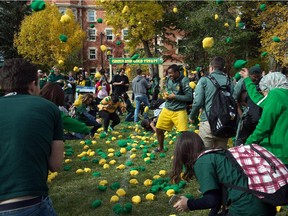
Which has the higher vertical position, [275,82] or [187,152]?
[275,82]

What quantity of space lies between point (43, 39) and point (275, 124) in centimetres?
4274

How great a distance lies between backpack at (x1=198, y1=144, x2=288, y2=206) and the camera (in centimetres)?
220

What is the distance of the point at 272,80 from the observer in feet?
11.5

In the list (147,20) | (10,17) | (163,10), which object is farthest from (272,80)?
(10,17)

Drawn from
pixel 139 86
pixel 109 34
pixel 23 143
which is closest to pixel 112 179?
pixel 23 143

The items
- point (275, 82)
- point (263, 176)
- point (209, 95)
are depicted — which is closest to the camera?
point (263, 176)

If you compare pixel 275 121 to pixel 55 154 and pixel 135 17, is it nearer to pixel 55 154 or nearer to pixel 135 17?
pixel 55 154

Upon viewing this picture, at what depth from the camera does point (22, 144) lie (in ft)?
6.74

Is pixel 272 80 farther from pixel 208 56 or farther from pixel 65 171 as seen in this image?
pixel 208 56

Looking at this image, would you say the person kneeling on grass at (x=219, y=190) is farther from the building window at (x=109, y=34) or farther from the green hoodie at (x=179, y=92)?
the building window at (x=109, y=34)

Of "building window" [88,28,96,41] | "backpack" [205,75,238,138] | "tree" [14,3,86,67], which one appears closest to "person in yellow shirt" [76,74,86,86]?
"backpack" [205,75,238,138]

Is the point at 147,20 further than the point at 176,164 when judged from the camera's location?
Yes

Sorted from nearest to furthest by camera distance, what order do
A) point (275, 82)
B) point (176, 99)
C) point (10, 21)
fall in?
point (275, 82), point (176, 99), point (10, 21)

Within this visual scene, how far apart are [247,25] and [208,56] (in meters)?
5.27
